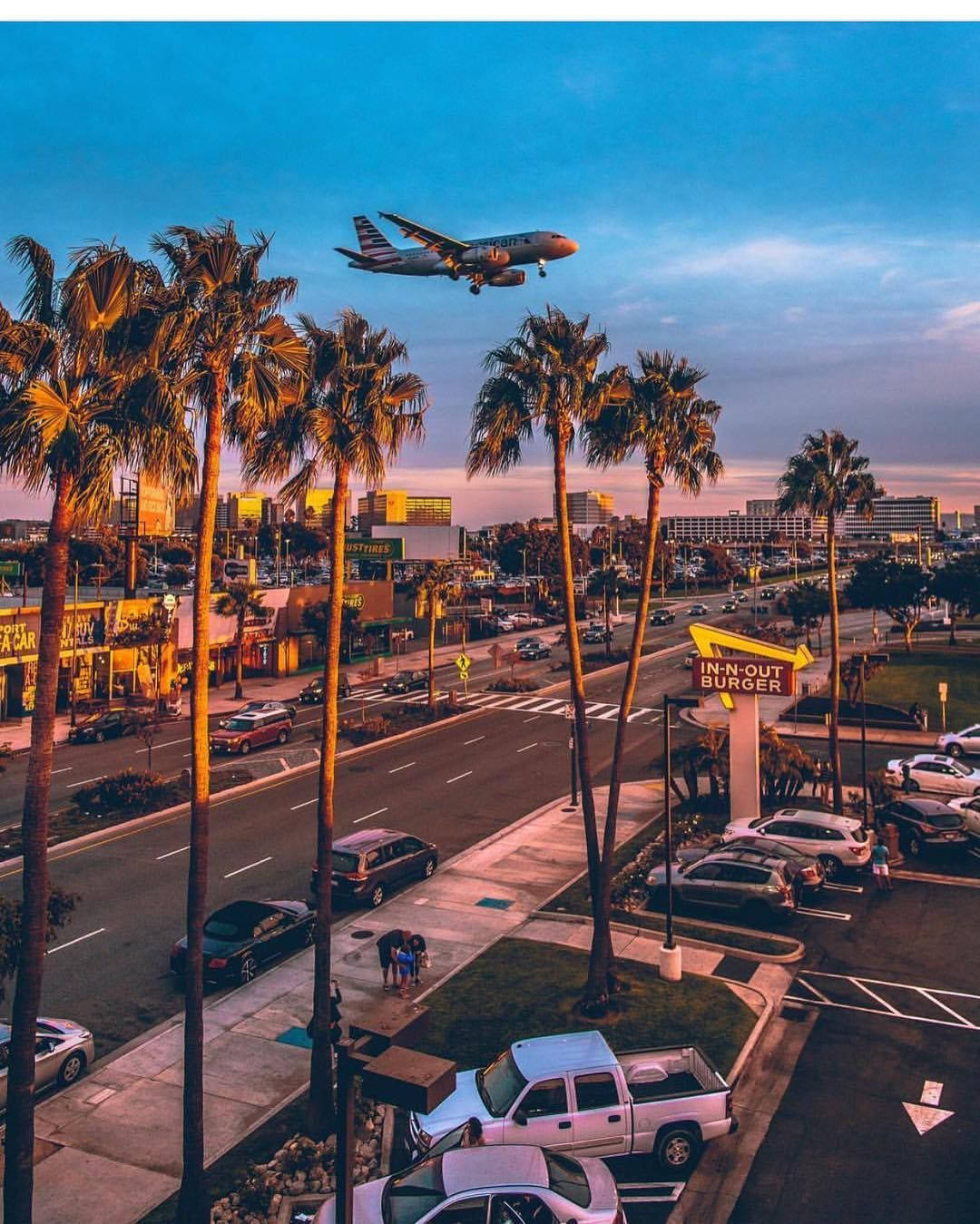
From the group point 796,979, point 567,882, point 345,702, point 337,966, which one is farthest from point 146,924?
point 345,702

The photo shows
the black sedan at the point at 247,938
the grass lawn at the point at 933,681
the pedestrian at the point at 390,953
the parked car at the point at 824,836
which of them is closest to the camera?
the pedestrian at the point at 390,953

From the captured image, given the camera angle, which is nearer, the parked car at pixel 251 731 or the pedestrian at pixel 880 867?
the pedestrian at pixel 880 867

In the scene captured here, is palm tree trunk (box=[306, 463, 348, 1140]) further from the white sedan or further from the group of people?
the white sedan

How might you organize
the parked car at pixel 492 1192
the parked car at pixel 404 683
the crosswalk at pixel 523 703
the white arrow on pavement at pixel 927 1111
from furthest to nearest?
the parked car at pixel 404 683 → the crosswalk at pixel 523 703 → the white arrow on pavement at pixel 927 1111 → the parked car at pixel 492 1192

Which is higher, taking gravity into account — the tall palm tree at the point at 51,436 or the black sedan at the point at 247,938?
the tall palm tree at the point at 51,436

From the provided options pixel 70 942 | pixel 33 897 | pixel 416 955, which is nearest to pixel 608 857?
pixel 416 955

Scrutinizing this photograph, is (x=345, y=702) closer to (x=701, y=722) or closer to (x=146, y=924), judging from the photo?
(x=701, y=722)

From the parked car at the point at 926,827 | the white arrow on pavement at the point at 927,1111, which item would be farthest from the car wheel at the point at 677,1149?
the parked car at the point at 926,827

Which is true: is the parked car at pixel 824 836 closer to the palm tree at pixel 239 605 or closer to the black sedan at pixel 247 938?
the black sedan at pixel 247 938

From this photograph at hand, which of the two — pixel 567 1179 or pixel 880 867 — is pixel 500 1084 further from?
pixel 880 867
